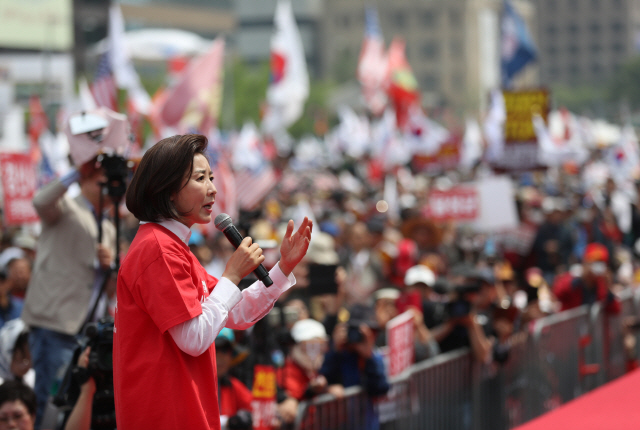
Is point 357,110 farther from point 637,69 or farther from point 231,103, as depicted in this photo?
point 637,69

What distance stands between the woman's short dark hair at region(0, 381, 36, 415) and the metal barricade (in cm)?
150

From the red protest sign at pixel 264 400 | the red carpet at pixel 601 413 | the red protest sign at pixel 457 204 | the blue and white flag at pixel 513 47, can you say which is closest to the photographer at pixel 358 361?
the red protest sign at pixel 264 400

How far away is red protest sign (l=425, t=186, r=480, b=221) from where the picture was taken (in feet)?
42.1

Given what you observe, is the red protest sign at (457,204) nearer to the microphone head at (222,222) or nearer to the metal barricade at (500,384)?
the metal barricade at (500,384)

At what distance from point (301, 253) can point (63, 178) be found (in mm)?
1871

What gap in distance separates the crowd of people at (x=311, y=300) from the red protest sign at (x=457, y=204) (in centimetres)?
33

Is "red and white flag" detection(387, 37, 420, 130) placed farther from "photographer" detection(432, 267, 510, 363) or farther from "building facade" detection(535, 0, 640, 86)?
"building facade" detection(535, 0, 640, 86)

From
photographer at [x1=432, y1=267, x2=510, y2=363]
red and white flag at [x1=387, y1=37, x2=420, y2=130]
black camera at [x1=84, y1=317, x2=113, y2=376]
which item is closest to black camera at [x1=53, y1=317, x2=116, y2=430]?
black camera at [x1=84, y1=317, x2=113, y2=376]

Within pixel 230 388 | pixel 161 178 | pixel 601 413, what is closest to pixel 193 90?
pixel 230 388

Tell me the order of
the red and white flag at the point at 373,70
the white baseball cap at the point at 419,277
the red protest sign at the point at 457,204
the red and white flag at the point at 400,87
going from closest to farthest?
the white baseball cap at the point at 419,277
the red protest sign at the point at 457,204
the red and white flag at the point at 373,70
the red and white flag at the point at 400,87

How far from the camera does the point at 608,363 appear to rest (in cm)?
938

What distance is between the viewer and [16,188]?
1048 cm

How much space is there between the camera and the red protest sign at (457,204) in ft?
42.1

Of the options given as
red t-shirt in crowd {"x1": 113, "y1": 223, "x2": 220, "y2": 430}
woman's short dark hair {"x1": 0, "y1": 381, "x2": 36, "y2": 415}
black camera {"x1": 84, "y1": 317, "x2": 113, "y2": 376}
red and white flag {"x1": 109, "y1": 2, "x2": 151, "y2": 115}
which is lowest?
woman's short dark hair {"x1": 0, "y1": 381, "x2": 36, "y2": 415}
